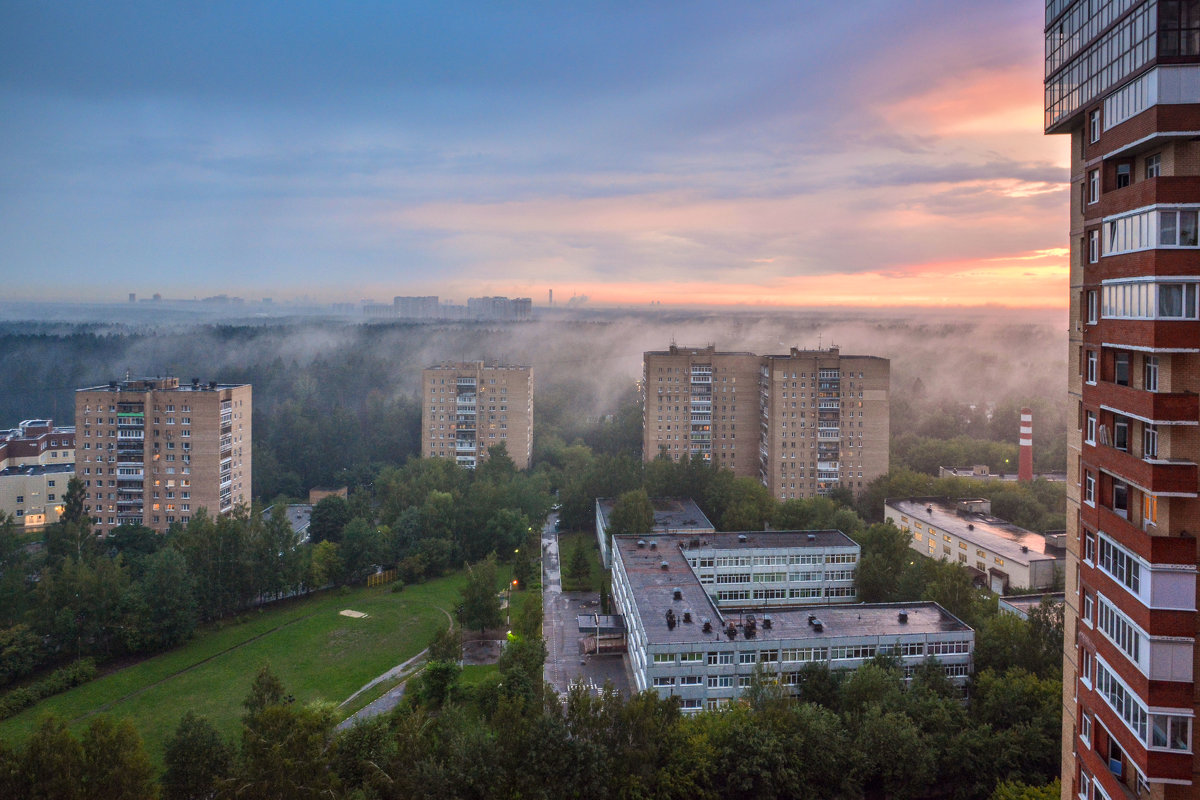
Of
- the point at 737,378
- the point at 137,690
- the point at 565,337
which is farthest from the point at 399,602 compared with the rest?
the point at 565,337

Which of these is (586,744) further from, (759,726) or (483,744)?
(759,726)

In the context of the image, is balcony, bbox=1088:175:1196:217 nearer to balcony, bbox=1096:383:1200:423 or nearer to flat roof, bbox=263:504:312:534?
balcony, bbox=1096:383:1200:423

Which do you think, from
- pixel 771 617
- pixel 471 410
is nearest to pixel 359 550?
pixel 471 410

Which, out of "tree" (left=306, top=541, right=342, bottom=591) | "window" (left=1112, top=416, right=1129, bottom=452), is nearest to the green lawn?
"tree" (left=306, top=541, right=342, bottom=591)

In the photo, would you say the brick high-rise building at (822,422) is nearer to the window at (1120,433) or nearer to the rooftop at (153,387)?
the rooftop at (153,387)

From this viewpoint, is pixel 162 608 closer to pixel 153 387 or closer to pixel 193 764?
pixel 193 764
